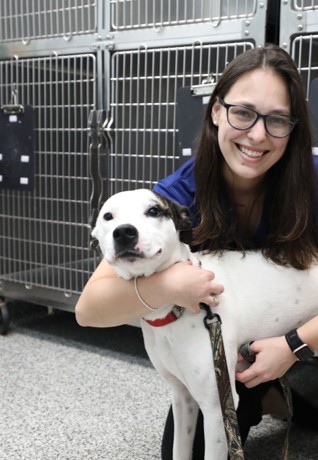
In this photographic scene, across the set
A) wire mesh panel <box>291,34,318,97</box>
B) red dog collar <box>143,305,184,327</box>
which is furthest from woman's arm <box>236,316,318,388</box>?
wire mesh panel <box>291,34,318,97</box>

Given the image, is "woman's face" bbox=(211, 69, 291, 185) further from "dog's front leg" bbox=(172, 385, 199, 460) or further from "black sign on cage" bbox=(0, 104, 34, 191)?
"black sign on cage" bbox=(0, 104, 34, 191)

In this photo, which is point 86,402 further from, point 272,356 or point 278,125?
point 278,125

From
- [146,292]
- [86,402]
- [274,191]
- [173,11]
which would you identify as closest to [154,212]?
[146,292]

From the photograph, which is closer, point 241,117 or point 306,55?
point 241,117

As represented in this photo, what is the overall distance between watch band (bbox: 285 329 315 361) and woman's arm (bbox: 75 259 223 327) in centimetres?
23

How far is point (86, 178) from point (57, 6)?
0.76 meters

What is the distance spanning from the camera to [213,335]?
4.21ft

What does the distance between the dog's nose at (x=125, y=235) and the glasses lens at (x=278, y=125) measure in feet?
1.53

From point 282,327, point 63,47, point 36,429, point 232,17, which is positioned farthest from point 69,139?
point 282,327

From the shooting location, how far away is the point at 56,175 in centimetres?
256

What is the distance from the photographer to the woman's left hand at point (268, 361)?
1.36 metres

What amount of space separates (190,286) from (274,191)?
0.44 metres

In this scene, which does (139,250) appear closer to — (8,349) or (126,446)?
(126,446)

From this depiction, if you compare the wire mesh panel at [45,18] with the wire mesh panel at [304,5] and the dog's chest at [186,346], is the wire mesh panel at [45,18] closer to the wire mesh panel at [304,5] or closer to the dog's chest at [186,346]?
the wire mesh panel at [304,5]
